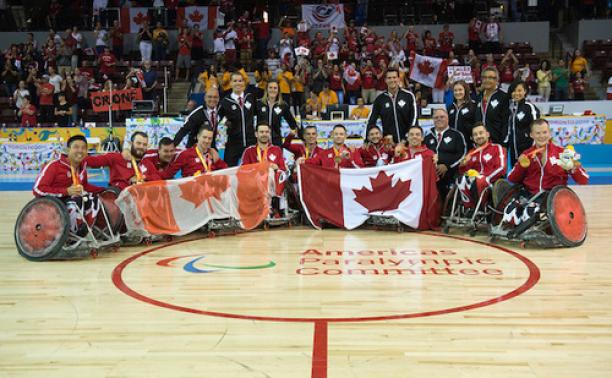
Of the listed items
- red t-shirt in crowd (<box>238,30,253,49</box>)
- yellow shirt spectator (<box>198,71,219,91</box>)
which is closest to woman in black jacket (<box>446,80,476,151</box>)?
yellow shirt spectator (<box>198,71,219,91</box>)

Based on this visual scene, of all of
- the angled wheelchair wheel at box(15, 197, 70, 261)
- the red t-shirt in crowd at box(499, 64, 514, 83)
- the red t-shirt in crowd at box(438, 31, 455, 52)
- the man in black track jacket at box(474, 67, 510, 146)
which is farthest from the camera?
the red t-shirt in crowd at box(438, 31, 455, 52)

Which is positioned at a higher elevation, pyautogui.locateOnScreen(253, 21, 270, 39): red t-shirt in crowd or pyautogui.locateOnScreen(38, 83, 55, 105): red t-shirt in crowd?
pyautogui.locateOnScreen(253, 21, 270, 39): red t-shirt in crowd

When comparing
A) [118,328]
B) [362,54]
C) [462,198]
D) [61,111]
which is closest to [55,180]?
[118,328]

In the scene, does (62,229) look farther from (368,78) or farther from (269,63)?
(269,63)

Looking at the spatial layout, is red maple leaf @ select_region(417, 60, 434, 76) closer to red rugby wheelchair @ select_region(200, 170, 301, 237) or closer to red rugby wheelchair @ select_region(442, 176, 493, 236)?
red rugby wheelchair @ select_region(200, 170, 301, 237)

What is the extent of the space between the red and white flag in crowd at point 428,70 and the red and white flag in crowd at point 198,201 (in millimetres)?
10784

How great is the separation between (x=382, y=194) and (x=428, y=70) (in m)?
10.6

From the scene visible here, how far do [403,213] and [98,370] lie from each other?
207 inches

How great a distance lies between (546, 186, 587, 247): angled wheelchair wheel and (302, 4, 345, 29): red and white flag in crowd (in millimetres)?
16085

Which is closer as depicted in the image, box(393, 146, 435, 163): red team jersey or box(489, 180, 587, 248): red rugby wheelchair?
box(489, 180, 587, 248): red rugby wheelchair

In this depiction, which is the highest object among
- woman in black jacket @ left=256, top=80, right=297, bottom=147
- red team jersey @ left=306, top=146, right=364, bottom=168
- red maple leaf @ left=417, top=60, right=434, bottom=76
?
red maple leaf @ left=417, top=60, right=434, bottom=76

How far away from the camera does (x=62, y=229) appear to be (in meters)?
6.92

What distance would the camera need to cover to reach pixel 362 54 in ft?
65.9

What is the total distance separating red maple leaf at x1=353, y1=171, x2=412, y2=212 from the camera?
8.70 metres
